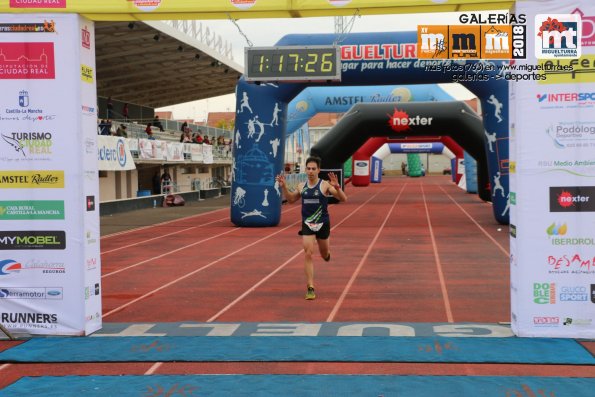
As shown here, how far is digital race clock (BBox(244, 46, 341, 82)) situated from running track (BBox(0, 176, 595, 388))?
3636mm

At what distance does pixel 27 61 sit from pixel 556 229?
5.98 meters

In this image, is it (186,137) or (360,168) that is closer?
(186,137)

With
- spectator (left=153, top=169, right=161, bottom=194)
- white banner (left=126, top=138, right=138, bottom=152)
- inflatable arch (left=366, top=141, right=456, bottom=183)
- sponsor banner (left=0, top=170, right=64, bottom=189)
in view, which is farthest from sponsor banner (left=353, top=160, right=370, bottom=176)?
sponsor banner (left=0, top=170, right=64, bottom=189)

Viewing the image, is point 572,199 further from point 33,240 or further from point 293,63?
point 293,63

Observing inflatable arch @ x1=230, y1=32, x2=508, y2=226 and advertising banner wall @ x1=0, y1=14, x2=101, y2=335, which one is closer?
advertising banner wall @ x1=0, y1=14, x2=101, y2=335

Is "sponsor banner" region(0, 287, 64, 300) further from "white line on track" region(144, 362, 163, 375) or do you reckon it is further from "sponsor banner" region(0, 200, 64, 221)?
"white line on track" region(144, 362, 163, 375)

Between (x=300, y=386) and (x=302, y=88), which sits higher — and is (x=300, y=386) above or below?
below

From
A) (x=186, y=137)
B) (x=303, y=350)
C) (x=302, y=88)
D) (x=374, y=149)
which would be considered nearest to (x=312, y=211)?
(x=303, y=350)

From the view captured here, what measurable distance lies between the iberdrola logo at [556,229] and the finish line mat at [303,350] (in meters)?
1.10

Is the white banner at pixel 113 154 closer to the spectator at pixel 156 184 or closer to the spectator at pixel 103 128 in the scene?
the spectator at pixel 103 128

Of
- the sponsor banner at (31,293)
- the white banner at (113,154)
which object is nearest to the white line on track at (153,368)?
the sponsor banner at (31,293)

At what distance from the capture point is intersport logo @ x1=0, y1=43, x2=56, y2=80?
25.7 feet

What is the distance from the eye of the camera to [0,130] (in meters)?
7.91

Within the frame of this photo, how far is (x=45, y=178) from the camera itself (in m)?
7.90
